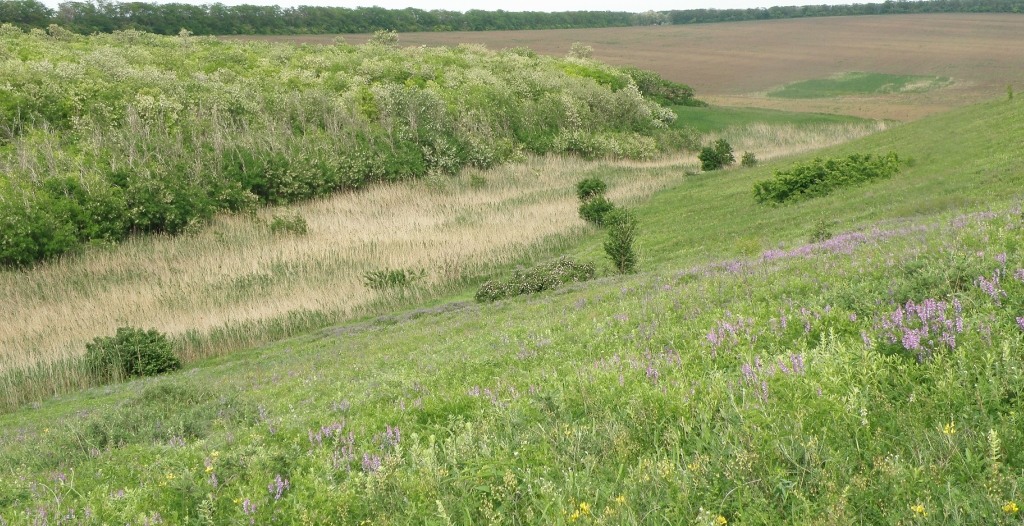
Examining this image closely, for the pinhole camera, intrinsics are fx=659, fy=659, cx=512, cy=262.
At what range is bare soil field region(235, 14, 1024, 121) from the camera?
65188 mm

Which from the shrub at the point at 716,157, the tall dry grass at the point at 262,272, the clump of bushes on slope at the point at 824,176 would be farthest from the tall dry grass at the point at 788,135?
the clump of bushes on slope at the point at 824,176

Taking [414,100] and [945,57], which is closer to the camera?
[414,100]

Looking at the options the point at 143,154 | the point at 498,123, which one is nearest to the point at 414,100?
the point at 498,123

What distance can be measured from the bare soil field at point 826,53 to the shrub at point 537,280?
170 ft

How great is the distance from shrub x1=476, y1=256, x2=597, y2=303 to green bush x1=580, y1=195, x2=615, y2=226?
9786mm

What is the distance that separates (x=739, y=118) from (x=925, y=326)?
7025 cm

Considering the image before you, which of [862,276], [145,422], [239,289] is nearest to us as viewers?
[862,276]

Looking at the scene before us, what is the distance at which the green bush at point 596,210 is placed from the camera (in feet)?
94.3

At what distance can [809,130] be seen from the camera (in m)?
60.4

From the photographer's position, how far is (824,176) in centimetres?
2514

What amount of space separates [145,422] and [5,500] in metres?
3.74

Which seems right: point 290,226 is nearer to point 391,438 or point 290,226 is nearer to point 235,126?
point 235,126

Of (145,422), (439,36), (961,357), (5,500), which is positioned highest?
(439,36)

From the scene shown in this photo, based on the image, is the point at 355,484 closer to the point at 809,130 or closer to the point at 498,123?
the point at 498,123
